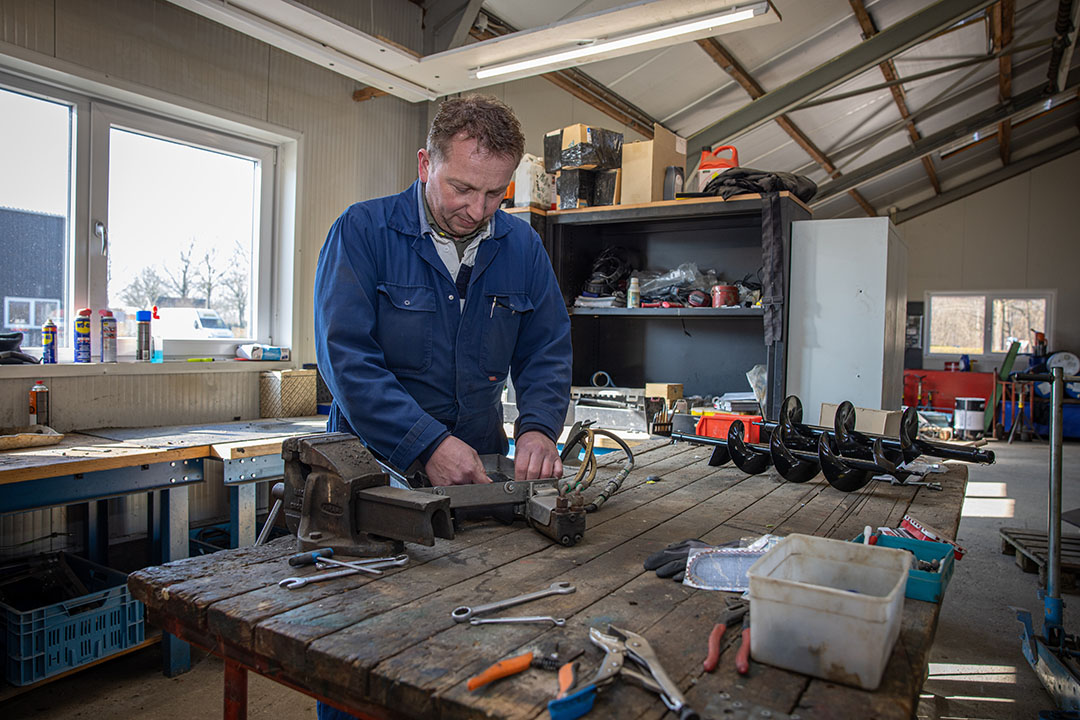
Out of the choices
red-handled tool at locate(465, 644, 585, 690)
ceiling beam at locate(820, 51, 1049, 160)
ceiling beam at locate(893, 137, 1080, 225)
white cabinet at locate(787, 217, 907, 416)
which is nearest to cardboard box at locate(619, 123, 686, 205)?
white cabinet at locate(787, 217, 907, 416)

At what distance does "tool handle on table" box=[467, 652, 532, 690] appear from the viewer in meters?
0.73

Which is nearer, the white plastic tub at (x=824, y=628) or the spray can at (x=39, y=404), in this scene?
the white plastic tub at (x=824, y=628)

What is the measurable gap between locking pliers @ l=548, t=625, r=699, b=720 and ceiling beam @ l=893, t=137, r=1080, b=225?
42.7ft

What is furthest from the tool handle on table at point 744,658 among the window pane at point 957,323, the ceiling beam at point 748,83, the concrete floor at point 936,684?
the window pane at point 957,323

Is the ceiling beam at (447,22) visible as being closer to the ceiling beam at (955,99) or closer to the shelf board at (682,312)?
the shelf board at (682,312)

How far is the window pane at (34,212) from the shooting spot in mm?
2785

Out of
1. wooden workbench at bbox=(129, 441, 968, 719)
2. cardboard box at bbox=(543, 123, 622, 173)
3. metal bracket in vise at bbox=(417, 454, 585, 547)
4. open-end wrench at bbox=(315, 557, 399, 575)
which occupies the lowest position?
wooden workbench at bbox=(129, 441, 968, 719)

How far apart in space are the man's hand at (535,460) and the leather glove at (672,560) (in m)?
0.36

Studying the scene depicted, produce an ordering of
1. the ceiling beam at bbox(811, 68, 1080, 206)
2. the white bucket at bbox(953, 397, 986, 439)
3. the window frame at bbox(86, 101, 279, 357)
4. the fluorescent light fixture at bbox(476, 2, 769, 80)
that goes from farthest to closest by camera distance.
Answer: the white bucket at bbox(953, 397, 986, 439) → the ceiling beam at bbox(811, 68, 1080, 206) → the window frame at bbox(86, 101, 279, 357) → the fluorescent light fixture at bbox(476, 2, 769, 80)

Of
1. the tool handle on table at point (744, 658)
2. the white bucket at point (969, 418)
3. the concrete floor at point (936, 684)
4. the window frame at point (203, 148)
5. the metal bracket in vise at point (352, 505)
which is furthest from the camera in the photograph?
the white bucket at point (969, 418)

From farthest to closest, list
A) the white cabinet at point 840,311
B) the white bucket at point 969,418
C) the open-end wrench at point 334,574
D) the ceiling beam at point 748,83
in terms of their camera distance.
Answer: the white bucket at point 969,418 < the ceiling beam at point 748,83 < the white cabinet at point 840,311 < the open-end wrench at point 334,574

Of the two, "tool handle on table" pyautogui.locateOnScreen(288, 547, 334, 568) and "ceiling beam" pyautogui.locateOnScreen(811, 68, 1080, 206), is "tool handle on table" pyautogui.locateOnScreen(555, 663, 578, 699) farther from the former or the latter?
"ceiling beam" pyautogui.locateOnScreen(811, 68, 1080, 206)

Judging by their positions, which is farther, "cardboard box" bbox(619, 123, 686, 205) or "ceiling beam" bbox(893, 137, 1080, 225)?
"ceiling beam" bbox(893, 137, 1080, 225)

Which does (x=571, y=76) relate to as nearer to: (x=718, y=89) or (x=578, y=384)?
(x=718, y=89)
